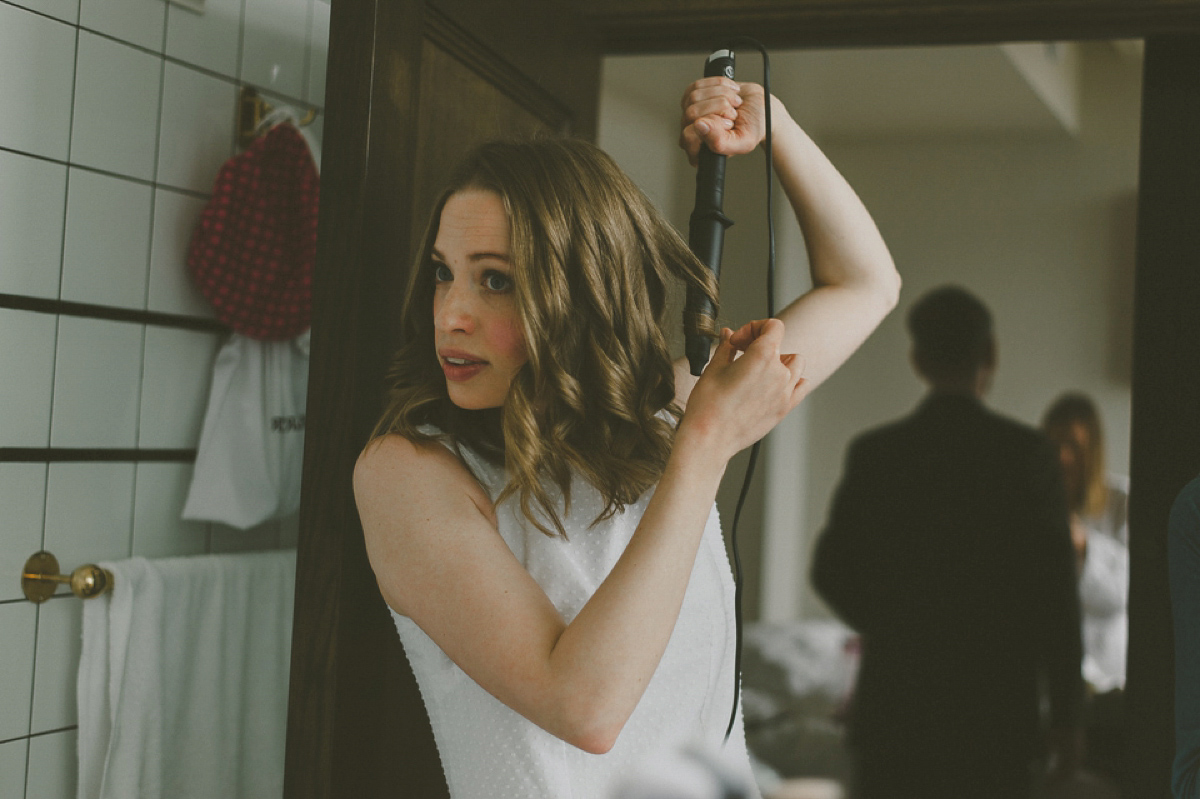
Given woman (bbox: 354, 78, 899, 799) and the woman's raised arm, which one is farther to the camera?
the woman's raised arm

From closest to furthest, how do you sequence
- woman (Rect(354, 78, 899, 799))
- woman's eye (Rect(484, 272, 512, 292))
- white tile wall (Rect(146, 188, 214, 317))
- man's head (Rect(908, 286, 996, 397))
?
1. woman (Rect(354, 78, 899, 799))
2. woman's eye (Rect(484, 272, 512, 292))
3. white tile wall (Rect(146, 188, 214, 317))
4. man's head (Rect(908, 286, 996, 397))

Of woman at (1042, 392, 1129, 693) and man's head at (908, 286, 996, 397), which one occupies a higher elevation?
man's head at (908, 286, 996, 397)

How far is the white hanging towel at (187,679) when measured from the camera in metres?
1.11

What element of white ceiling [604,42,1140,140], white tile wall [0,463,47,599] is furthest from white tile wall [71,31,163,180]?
white ceiling [604,42,1140,140]

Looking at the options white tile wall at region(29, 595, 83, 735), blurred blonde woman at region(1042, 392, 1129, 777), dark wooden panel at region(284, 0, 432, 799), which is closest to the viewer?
dark wooden panel at region(284, 0, 432, 799)

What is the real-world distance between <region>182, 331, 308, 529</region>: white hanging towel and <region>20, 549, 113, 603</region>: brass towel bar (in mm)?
148

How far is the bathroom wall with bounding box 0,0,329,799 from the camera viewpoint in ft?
3.42

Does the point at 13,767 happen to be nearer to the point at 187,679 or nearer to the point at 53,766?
the point at 53,766

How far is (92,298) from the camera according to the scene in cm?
112

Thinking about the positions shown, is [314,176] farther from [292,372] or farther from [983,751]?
[983,751]

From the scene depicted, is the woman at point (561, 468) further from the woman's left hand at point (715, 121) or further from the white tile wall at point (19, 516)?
the white tile wall at point (19, 516)

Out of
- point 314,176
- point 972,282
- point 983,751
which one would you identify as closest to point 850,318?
point 314,176

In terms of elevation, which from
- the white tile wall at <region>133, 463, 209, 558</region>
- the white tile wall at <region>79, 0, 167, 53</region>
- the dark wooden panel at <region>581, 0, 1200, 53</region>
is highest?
the dark wooden panel at <region>581, 0, 1200, 53</region>

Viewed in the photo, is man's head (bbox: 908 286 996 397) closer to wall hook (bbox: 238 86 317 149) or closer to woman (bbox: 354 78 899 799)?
woman (bbox: 354 78 899 799)
